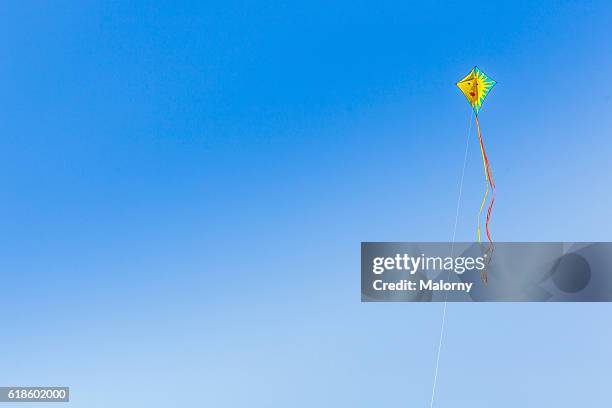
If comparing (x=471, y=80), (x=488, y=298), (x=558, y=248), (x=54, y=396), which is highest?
(x=471, y=80)

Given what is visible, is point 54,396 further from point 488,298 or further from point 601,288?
point 601,288

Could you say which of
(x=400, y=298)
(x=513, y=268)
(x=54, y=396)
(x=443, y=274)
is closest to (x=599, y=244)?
(x=513, y=268)

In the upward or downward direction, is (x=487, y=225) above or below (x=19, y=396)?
above

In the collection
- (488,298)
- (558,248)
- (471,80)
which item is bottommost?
(488,298)

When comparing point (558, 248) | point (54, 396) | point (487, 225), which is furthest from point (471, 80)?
point (54, 396)

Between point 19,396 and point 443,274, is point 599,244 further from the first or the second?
point 19,396

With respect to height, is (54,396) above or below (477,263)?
below

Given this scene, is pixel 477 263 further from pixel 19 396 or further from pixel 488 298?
pixel 19 396
